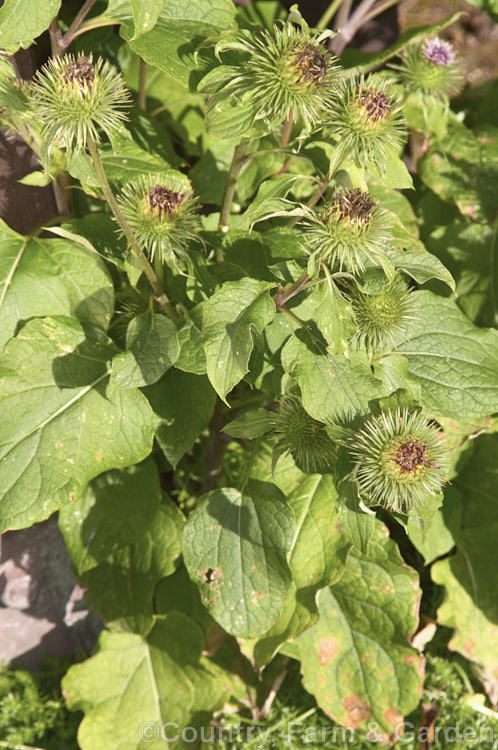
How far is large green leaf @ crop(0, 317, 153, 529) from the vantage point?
1662 mm

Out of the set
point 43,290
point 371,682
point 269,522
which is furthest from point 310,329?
point 371,682

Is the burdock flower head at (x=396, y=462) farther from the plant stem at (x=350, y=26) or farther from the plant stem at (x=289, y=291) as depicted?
the plant stem at (x=350, y=26)

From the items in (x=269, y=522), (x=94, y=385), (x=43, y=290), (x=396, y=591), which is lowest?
(x=396, y=591)

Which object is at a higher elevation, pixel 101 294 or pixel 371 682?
pixel 101 294

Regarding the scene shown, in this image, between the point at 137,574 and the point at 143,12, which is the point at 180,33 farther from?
the point at 137,574

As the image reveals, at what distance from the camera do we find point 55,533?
2.42 m

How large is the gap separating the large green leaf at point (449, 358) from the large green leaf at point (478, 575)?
73 cm

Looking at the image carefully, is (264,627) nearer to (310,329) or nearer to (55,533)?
(310,329)

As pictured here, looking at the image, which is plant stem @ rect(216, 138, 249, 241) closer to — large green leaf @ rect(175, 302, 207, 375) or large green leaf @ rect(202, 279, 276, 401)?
large green leaf @ rect(175, 302, 207, 375)

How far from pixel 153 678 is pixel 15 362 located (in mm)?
1212

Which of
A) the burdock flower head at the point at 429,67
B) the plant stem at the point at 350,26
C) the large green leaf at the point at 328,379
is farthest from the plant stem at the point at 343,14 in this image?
the large green leaf at the point at 328,379

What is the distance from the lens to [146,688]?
87.9 inches

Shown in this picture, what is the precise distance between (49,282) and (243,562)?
0.90 metres

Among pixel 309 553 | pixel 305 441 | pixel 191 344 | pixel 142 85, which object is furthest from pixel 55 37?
pixel 309 553
